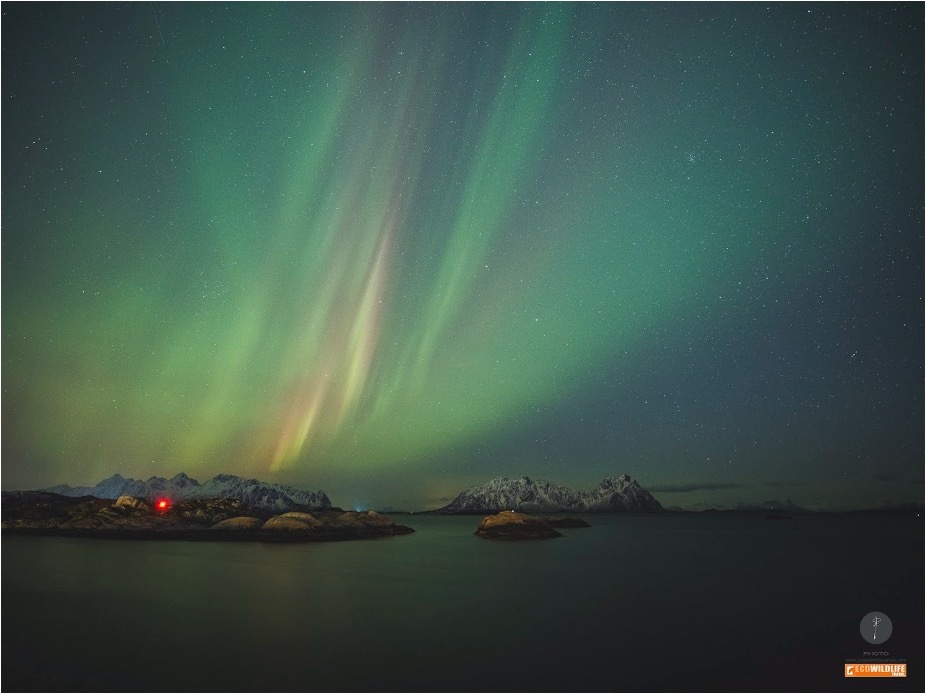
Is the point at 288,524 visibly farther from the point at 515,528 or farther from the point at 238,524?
the point at 515,528

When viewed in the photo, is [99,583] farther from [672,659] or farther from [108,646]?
[672,659]

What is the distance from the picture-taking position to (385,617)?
2777 cm

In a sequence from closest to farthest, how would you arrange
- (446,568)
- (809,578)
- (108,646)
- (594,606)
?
(108,646) < (594,606) < (809,578) < (446,568)

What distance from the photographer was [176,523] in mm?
94062

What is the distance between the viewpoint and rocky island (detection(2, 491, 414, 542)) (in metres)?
87.0

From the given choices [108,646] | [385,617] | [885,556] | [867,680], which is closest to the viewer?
[867,680]

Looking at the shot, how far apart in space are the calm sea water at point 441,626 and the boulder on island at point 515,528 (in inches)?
1745

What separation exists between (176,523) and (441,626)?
3379 inches

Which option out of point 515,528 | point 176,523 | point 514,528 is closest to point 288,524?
point 176,523

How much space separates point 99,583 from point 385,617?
24.2 m

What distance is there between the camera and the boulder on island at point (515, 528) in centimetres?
9331

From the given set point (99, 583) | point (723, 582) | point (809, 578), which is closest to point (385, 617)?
point (99, 583)

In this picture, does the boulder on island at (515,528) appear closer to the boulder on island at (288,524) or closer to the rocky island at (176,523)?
the rocky island at (176,523)

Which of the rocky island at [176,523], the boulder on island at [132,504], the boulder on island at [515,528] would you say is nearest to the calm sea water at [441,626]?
the rocky island at [176,523]
